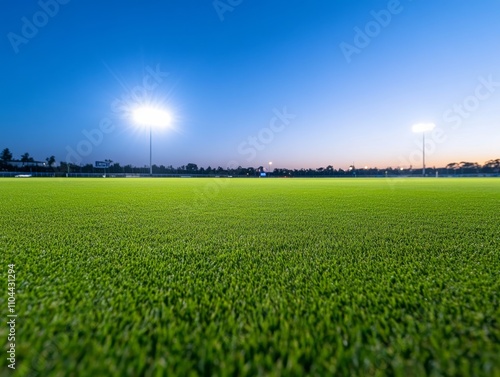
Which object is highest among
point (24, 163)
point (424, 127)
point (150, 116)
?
point (150, 116)

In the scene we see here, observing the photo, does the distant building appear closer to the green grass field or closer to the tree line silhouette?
the tree line silhouette

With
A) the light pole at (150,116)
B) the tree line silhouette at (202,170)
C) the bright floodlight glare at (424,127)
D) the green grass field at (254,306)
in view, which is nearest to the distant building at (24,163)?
the tree line silhouette at (202,170)

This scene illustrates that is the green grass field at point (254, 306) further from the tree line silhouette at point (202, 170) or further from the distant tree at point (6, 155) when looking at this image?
the distant tree at point (6, 155)

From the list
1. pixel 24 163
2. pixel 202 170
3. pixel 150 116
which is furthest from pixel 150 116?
pixel 24 163

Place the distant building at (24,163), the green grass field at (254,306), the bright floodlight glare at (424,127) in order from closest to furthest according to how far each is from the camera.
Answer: the green grass field at (254,306), the bright floodlight glare at (424,127), the distant building at (24,163)

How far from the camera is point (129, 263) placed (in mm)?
1467

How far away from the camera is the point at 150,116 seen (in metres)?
45.2

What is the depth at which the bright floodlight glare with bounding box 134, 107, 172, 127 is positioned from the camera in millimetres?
44688

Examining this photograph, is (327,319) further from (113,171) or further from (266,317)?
(113,171)

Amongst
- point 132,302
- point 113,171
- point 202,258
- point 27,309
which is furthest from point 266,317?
point 113,171

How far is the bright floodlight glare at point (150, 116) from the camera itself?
1759 inches

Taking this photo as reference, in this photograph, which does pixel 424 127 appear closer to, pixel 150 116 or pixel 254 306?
Answer: pixel 150 116

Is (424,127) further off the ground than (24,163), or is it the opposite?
(424,127)

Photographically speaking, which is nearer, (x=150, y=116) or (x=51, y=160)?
(x=150, y=116)
